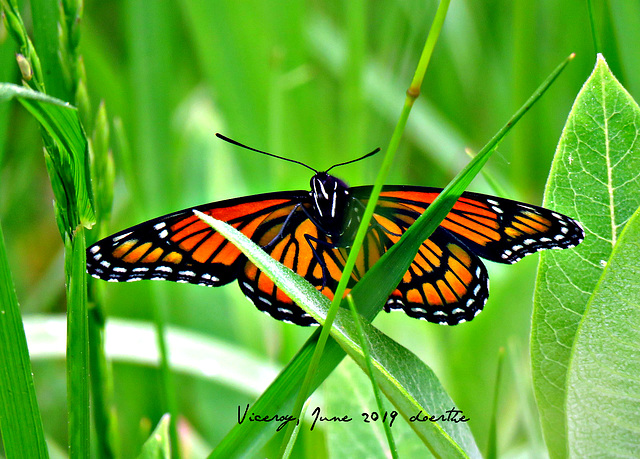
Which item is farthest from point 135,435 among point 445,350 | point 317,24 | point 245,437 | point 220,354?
point 317,24

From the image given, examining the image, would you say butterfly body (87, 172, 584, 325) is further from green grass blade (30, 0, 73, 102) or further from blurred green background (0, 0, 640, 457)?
green grass blade (30, 0, 73, 102)

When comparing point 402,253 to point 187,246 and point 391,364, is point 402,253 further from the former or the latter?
point 187,246

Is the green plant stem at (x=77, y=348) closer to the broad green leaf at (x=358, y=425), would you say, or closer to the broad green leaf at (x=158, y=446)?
the broad green leaf at (x=158, y=446)

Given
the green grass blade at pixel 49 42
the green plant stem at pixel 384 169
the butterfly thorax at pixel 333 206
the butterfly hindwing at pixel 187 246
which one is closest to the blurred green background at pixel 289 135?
the butterfly hindwing at pixel 187 246

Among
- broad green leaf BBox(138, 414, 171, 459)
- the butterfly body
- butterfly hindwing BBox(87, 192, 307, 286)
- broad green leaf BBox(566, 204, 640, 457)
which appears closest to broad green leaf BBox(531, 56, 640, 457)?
broad green leaf BBox(566, 204, 640, 457)

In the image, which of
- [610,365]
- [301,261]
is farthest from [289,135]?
[610,365]

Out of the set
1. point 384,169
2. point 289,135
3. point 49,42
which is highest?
point 289,135

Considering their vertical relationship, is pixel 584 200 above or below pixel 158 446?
above
